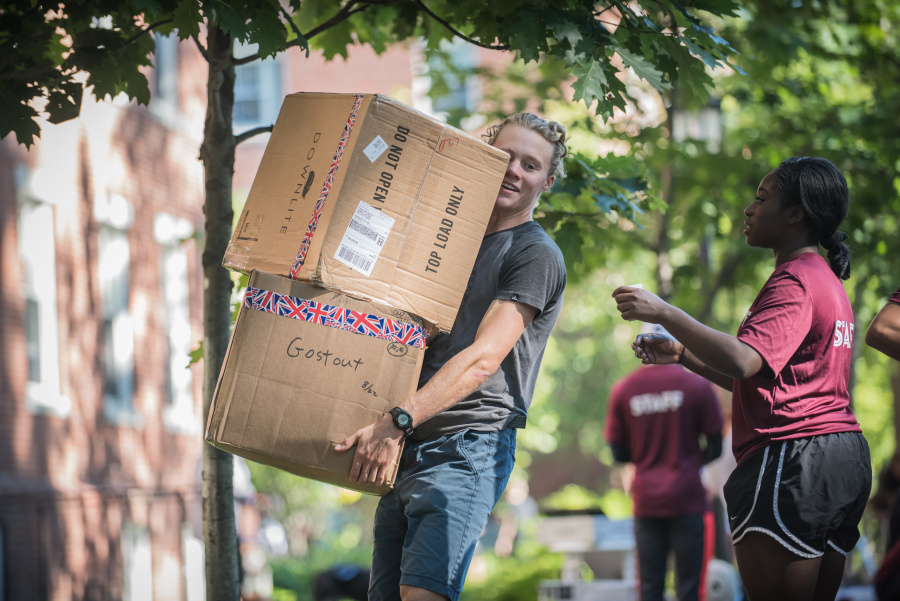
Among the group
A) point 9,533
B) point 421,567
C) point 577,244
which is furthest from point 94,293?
point 421,567

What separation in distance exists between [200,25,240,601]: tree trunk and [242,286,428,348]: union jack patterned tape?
4.36 ft

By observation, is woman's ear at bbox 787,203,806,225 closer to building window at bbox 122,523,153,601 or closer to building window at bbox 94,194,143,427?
building window at bbox 94,194,143,427

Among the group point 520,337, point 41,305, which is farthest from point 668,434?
point 41,305

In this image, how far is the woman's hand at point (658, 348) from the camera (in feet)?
10.9

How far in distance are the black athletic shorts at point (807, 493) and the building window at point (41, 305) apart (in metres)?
8.18

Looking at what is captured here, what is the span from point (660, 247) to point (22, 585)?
669cm

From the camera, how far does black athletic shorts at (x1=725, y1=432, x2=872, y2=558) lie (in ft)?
9.67

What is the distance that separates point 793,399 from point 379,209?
137 centimetres

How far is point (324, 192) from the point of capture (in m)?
3.17

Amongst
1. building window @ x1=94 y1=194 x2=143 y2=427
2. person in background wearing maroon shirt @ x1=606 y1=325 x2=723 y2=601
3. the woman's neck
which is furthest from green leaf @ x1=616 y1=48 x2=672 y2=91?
building window @ x1=94 y1=194 x2=143 y2=427

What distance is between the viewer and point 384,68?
28.6m

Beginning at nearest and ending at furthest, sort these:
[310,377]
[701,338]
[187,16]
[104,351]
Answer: [701,338]
[310,377]
[187,16]
[104,351]

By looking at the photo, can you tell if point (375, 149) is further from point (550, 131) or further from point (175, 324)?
point (175, 324)

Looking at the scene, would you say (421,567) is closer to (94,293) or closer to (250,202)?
(250,202)
